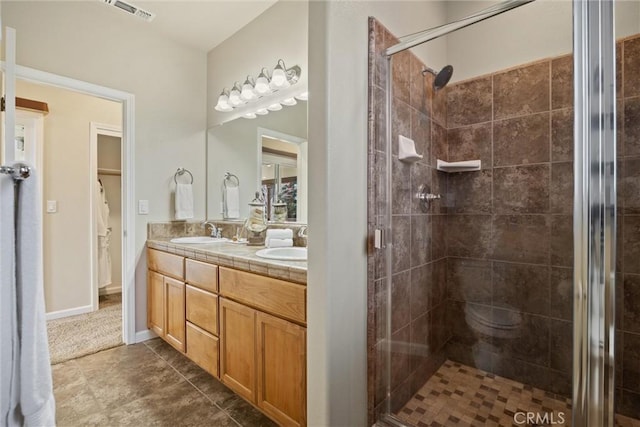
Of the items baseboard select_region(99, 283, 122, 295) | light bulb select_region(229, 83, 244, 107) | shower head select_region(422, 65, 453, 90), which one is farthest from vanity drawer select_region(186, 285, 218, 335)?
baseboard select_region(99, 283, 122, 295)

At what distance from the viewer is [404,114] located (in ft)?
5.27

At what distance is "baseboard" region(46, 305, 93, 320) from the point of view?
291cm

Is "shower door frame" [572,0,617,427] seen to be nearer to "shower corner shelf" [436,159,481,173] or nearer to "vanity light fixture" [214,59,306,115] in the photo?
"shower corner shelf" [436,159,481,173]

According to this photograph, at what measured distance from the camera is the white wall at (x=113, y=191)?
3.64 metres

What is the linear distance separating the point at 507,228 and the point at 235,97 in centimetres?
228

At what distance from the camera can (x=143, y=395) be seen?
1.77 meters

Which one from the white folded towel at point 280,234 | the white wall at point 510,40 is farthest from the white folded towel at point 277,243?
the white wall at point 510,40

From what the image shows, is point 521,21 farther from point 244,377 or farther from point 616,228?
point 244,377

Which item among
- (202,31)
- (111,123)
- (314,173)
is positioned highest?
(202,31)

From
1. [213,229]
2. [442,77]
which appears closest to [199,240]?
[213,229]

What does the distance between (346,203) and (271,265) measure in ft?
1.53

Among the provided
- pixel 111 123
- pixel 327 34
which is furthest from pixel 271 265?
pixel 111 123

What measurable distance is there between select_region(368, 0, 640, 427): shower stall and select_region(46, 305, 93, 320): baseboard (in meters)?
3.15

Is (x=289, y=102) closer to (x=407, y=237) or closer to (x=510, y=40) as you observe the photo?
(x=407, y=237)
